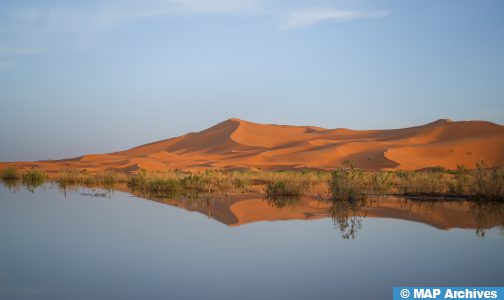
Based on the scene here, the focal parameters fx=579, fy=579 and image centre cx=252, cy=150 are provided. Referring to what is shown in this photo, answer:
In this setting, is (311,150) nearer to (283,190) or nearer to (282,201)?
(283,190)

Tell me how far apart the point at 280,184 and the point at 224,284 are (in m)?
11.3

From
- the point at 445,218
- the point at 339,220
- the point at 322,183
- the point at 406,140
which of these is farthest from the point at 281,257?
the point at 406,140

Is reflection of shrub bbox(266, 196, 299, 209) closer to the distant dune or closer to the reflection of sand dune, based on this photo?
the reflection of sand dune

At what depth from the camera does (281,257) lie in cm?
723

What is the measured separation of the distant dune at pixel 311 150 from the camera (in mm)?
40844

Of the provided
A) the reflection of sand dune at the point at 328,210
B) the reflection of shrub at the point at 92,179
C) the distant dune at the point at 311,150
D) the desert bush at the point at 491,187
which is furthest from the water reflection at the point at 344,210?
the distant dune at the point at 311,150

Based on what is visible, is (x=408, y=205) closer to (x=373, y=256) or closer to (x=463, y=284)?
(x=373, y=256)

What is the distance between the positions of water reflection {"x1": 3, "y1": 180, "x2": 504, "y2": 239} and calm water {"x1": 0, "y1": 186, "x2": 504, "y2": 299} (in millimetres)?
41

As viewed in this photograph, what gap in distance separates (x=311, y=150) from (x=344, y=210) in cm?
3860

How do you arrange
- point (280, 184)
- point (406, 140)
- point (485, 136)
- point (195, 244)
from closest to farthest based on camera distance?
point (195, 244) → point (280, 184) → point (485, 136) → point (406, 140)

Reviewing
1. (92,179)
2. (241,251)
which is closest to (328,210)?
(241,251)

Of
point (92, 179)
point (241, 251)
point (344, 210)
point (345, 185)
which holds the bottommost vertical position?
point (241, 251)

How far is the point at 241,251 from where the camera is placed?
24.8ft

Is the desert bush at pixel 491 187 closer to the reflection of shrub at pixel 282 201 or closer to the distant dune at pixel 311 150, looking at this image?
the reflection of shrub at pixel 282 201
